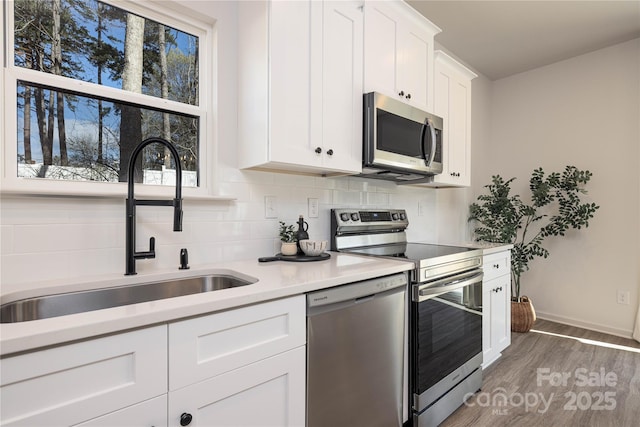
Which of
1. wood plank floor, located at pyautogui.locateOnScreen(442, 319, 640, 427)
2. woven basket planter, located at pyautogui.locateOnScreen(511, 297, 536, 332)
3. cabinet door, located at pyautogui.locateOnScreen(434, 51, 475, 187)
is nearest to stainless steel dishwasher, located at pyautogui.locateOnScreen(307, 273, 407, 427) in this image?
wood plank floor, located at pyautogui.locateOnScreen(442, 319, 640, 427)

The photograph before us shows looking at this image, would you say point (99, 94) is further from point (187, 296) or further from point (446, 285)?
point (446, 285)

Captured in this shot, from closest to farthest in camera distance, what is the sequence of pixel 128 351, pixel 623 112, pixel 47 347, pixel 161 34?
pixel 47 347 < pixel 128 351 < pixel 161 34 < pixel 623 112

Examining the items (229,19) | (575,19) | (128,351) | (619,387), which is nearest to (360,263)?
(128,351)

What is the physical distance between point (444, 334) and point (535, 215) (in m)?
2.57

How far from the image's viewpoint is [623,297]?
10.6 ft

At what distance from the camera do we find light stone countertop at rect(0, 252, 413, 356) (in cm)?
76

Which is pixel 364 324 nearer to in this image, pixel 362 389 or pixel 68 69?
pixel 362 389

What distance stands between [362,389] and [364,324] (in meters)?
0.29

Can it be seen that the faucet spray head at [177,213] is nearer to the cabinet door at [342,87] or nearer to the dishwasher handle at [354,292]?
the dishwasher handle at [354,292]

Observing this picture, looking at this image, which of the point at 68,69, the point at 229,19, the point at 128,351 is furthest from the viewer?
the point at 229,19

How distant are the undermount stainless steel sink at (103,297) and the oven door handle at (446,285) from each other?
0.91 metres

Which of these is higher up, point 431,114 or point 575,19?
point 575,19

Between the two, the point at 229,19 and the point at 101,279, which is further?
the point at 229,19

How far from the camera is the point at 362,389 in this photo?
1.48 m
